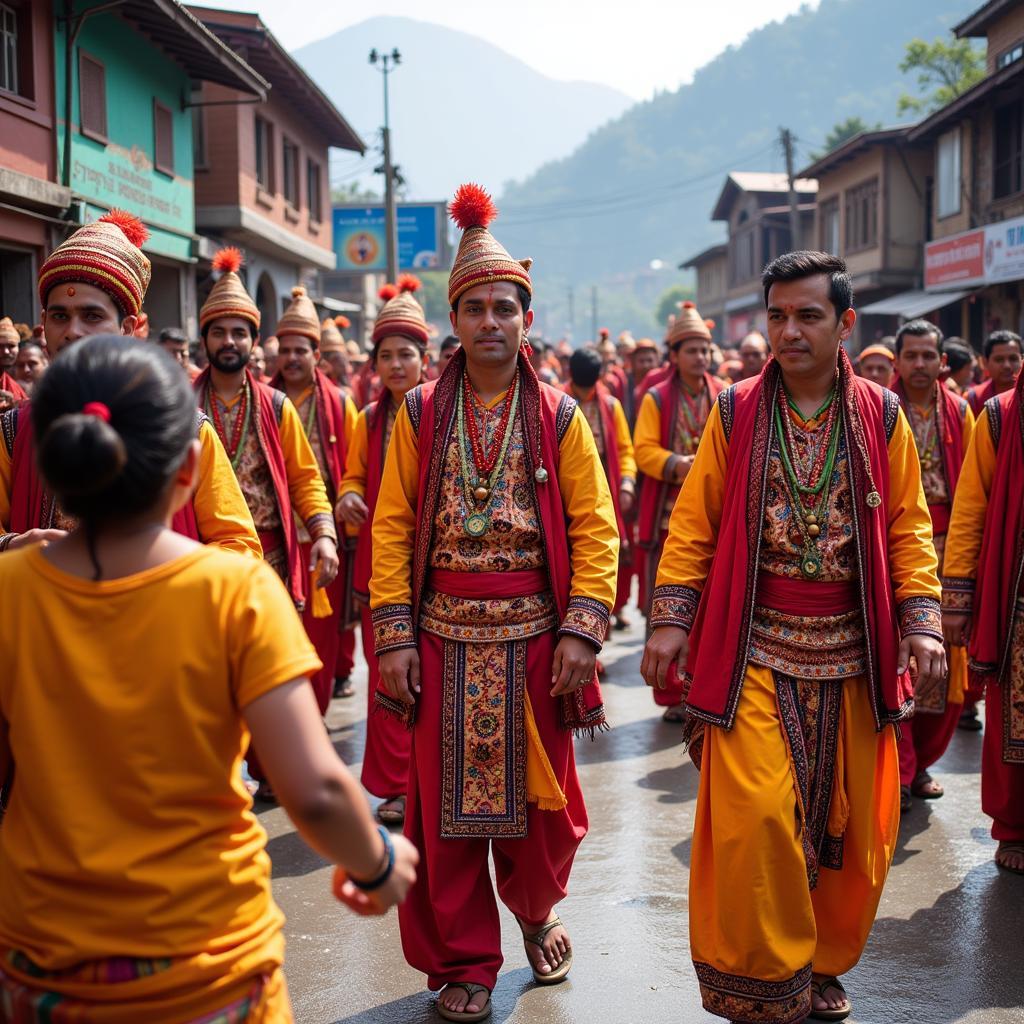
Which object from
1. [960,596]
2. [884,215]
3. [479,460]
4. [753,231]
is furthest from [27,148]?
[753,231]

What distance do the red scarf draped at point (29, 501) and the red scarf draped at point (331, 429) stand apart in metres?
3.87

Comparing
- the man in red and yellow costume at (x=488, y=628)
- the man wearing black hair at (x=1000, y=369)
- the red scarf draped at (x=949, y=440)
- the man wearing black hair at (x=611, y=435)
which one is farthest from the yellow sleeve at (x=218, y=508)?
the man wearing black hair at (x=1000, y=369)

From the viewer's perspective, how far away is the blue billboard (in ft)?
114

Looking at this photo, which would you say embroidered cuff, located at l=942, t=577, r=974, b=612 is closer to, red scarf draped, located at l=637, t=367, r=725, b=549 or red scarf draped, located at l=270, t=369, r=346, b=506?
red scarf draped, located at l=637, t=367, r=725, b=549

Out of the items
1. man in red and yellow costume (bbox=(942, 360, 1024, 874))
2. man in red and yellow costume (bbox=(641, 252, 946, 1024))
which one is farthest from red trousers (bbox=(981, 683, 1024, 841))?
man in red and yellow costume (bbox=(641, 252, 946, 1024))

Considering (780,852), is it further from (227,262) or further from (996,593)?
(227,262)

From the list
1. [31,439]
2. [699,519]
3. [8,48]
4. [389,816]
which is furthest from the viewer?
[8,48]

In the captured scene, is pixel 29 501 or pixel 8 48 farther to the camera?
pixel 8 48

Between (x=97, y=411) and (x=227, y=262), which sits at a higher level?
(x=227, y=262)

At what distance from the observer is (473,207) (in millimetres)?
4551

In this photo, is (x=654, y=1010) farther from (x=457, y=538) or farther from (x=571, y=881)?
(x=457, y=538)

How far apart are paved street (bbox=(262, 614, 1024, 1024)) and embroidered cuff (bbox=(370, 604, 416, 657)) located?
114 centimetres

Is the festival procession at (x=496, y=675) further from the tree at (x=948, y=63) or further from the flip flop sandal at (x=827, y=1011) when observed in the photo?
the tree at (x=948, y=63)

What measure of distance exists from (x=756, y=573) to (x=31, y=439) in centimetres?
216
